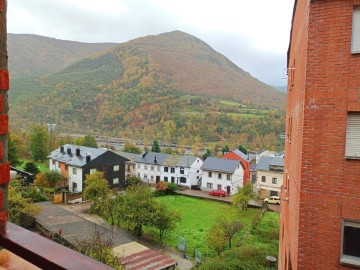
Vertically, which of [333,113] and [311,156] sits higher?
[333,113]

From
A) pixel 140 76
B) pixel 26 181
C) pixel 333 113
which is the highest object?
pixel 140 76

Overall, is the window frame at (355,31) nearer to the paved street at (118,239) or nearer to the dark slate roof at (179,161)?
the paved street at (118,239)

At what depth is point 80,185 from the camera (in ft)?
107

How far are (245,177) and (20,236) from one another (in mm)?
40386

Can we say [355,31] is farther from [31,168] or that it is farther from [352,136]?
[31,168]

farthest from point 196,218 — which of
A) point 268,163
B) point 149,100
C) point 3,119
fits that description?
point 149,100

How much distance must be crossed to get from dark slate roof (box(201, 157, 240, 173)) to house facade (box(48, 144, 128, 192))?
1005 cm

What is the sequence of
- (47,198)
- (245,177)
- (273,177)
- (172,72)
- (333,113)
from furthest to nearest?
(172,72) < (245,177) < (273,177) < (47,198) < (333,113)

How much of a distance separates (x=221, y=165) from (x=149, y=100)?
6681 centimetres

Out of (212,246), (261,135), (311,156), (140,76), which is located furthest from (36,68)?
(311,156)

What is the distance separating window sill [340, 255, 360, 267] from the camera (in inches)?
201

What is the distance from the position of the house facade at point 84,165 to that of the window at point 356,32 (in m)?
30.3

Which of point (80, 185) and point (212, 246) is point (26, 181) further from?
point (212, 246)

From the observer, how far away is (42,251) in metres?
1.09
